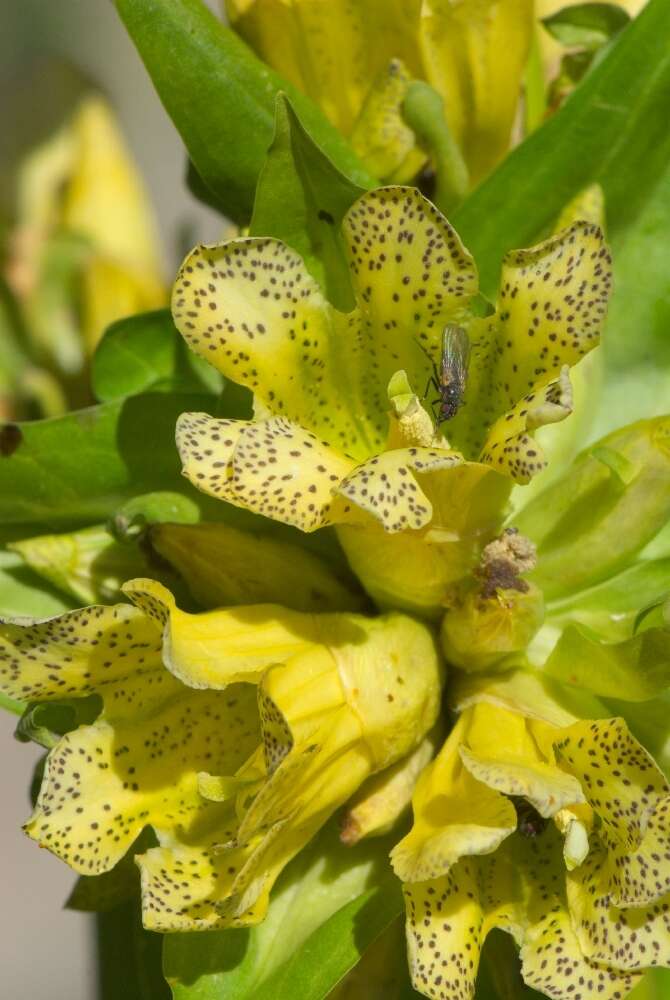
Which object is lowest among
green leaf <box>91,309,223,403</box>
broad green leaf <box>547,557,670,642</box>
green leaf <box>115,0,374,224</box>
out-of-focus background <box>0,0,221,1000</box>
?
out-of-focus background <box>0,0,221,1000</box>

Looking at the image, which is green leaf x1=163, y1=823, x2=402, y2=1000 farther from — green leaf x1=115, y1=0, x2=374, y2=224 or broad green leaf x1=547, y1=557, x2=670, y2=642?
green leaf x1=115, y1=0, x2=374, y2=224

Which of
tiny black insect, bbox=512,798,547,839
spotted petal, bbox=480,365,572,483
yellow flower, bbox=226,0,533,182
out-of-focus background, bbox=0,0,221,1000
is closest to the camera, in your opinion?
spotted petal, bbox=480,365,572,483

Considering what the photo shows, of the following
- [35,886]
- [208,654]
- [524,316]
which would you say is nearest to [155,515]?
[208,654]

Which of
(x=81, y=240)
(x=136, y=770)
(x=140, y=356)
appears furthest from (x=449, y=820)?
(x=81, y=240)

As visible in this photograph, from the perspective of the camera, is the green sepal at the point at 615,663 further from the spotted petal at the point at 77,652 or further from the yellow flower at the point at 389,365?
the spotted petal at the point at 77,652

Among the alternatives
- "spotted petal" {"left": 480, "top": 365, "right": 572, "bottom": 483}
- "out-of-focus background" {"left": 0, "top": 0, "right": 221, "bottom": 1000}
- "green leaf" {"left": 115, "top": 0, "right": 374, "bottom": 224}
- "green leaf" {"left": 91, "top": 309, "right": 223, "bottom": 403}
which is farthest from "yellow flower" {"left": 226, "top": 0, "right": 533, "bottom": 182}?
"out-of-focus background" {"left": 0, "top": 0, "right": 221, "bottom": 1000}

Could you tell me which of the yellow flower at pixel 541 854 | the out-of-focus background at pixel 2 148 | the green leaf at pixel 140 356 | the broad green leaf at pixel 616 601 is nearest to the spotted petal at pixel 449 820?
the yellow flower at pixel 541 854

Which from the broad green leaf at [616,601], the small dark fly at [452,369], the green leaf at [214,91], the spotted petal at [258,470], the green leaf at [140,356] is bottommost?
the broad green leaf at [616,601]
